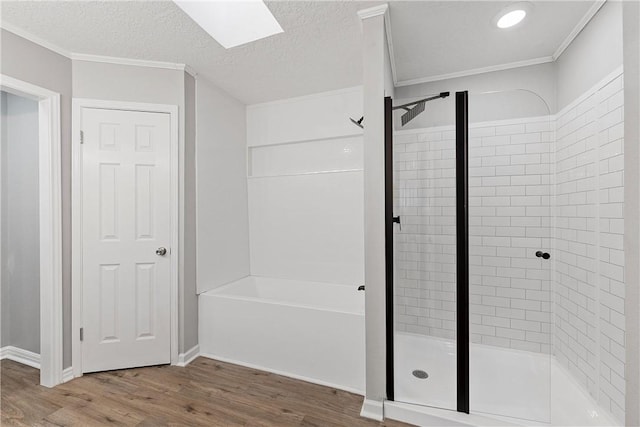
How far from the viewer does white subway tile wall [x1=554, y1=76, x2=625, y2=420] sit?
61.3 inches

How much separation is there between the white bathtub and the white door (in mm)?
390

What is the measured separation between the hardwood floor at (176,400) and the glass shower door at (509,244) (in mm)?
810

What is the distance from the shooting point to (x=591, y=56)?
177cm

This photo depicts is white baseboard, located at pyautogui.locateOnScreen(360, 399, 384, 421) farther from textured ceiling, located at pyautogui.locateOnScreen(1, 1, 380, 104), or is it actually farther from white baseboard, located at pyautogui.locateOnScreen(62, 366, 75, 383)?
textured ceiling, located at pyautogui.locateOnScreen(1, 1, 380, 104)

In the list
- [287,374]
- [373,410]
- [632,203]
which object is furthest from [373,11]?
[287,374]

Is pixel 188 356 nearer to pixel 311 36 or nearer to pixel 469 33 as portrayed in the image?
pixel 311 36

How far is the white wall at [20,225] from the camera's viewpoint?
2.33 meters

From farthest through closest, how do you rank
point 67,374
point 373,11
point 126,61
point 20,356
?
point 20,356 → point 126,61 → point 67,374 → point 373,11

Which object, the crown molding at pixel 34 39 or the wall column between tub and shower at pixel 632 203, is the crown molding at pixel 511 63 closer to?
the wall column between tub and shower at pixel 632 203

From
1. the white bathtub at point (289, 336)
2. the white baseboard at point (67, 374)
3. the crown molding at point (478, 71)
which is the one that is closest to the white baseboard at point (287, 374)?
the white bathtub at point (289, 336)

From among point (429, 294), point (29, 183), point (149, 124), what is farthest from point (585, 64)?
point (29, 183)

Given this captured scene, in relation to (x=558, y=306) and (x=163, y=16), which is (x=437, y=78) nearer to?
(x=558, y=306)

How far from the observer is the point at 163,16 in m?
1.80

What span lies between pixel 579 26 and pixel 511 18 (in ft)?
1.51
